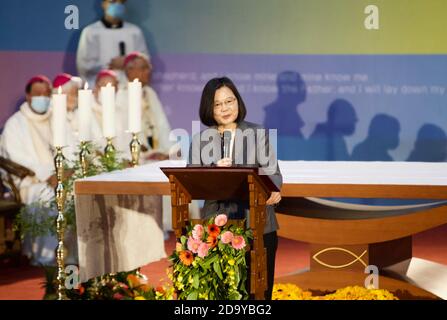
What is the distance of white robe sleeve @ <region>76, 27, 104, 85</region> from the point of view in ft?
31.7

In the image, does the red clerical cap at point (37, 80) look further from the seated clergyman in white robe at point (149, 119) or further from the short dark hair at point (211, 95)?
the short dark hair at point (211, 95)

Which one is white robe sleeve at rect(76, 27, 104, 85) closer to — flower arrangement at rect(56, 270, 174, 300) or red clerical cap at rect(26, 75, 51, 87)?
red clerical cap at rect(26, 75, 51, 87)

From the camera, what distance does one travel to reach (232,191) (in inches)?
184

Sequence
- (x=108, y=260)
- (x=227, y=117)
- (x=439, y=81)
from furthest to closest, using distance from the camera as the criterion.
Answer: (x=439, y=81) < (x=108, y=260) < (x=227, y=117)

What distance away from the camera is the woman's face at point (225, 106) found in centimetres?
481

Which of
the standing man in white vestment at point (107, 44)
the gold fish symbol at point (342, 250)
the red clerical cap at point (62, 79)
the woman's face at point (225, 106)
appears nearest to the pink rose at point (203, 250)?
the woman's face at point (225, 106)

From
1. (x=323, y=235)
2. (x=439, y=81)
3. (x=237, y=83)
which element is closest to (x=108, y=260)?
(x=323, y=235)

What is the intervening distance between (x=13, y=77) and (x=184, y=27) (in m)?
Answer: 1.79

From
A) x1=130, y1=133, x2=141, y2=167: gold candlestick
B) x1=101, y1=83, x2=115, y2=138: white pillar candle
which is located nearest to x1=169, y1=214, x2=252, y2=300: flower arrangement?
x1=101, y1=83, x2=115, y2=138: white pillar candle

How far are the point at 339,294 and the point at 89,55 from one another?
173 inches

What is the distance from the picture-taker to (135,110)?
245 inches

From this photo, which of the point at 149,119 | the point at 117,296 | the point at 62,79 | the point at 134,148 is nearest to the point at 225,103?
the point at 134,148

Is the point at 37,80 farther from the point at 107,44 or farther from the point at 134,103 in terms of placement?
the point at 134,103
